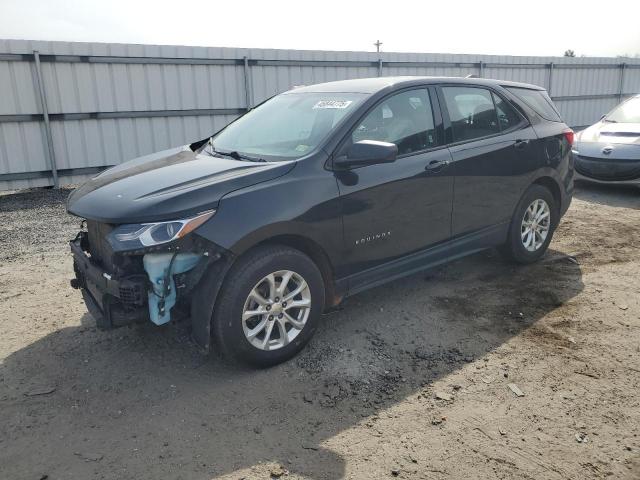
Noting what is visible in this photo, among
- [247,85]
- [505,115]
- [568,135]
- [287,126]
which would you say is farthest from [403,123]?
[247,85]

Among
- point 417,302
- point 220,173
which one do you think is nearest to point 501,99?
point 417,302

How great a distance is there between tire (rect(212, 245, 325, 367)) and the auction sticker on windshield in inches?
47.4

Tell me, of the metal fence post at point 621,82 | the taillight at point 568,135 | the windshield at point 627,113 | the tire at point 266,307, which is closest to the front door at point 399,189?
the tire at point 266,307

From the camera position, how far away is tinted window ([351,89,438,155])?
12.7 feet

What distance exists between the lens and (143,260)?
122 inches

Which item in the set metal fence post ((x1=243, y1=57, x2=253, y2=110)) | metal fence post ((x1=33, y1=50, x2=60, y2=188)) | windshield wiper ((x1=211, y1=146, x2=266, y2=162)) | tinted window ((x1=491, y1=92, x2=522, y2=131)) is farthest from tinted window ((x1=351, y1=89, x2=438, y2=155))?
metal fence post ((x1=33, y1=50, x2=60, y2=188))

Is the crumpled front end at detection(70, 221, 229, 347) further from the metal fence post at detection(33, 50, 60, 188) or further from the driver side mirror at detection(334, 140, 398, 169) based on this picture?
the metal fence post at detection(33, 50, 60, 188)

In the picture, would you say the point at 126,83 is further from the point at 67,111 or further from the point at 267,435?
the point at 267,435

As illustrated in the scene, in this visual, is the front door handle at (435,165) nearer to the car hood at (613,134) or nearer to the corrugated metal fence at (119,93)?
the car hood at (613,134)

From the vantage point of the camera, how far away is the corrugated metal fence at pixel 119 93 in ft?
29.5

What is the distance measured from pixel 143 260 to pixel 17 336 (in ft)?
5.36

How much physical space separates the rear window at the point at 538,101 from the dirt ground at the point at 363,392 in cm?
162

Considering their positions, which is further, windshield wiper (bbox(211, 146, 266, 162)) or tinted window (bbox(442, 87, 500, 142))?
tinted window (bbox(442, 87, 500, 142))

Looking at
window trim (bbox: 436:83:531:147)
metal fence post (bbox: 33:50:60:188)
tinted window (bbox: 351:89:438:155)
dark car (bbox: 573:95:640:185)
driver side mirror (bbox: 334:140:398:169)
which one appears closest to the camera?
driver side mirror (bbox: 334:140:398:169)
